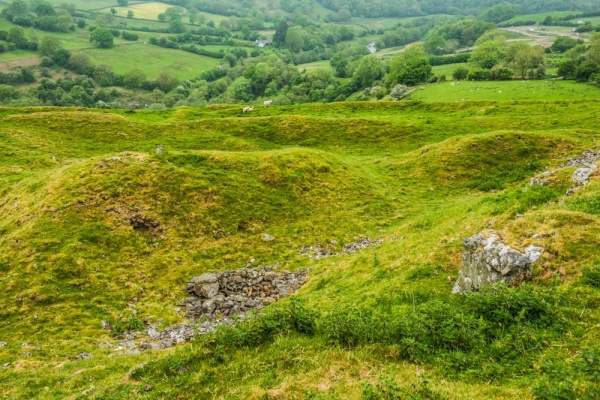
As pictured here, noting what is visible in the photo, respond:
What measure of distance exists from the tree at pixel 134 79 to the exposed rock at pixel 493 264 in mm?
191415

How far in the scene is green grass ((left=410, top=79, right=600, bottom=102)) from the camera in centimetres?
7100

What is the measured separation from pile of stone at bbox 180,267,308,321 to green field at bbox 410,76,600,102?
6794 centimetres

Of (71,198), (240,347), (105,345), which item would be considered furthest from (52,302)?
(240,347)

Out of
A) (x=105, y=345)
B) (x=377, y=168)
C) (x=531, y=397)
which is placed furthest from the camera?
(x=377, y=168)

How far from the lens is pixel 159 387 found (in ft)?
36.9

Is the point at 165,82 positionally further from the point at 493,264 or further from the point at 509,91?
the point at 493,264

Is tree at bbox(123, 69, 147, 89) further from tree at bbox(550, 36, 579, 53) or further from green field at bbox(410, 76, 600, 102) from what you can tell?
tree at bbox(550, 36, 579, 53)

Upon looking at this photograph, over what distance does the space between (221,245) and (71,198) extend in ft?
38.6

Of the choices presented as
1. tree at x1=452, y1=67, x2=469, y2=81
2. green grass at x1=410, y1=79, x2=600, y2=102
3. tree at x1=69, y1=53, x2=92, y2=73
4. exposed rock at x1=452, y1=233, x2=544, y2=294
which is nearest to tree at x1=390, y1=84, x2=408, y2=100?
green grass at x1=410, y1=79, x2=600, y2=102

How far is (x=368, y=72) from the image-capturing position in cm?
15675

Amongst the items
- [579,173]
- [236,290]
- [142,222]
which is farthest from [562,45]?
[142,222]

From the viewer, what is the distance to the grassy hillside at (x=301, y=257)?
10.4m

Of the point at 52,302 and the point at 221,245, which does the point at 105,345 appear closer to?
the point at 52,302

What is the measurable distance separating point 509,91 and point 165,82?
158 m
